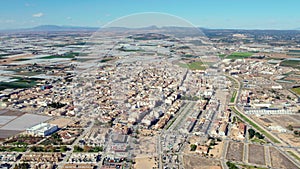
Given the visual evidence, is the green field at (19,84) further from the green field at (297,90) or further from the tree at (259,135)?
the green field at (297,90)

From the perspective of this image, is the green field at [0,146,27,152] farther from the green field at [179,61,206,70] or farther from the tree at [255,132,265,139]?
the tree at [255,132,265,139]

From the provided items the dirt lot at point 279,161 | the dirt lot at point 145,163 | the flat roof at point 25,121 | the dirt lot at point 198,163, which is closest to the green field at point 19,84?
the flat roof at point 25,121

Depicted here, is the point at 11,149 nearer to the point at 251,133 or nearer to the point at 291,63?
the point at 251,133

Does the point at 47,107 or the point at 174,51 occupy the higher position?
the point at 174,51

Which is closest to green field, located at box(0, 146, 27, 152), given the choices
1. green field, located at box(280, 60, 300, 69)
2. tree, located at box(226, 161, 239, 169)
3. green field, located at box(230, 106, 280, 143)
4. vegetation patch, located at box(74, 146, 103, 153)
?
vegetation patch, located at box(74, 146, 103, 153)

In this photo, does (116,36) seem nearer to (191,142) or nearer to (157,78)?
(157,78)

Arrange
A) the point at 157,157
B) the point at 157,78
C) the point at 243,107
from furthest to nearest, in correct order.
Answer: the point at 243,107 < the point at 157,157 < the point at 157,78

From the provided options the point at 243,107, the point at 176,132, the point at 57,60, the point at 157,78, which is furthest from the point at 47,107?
the point at 57,60
